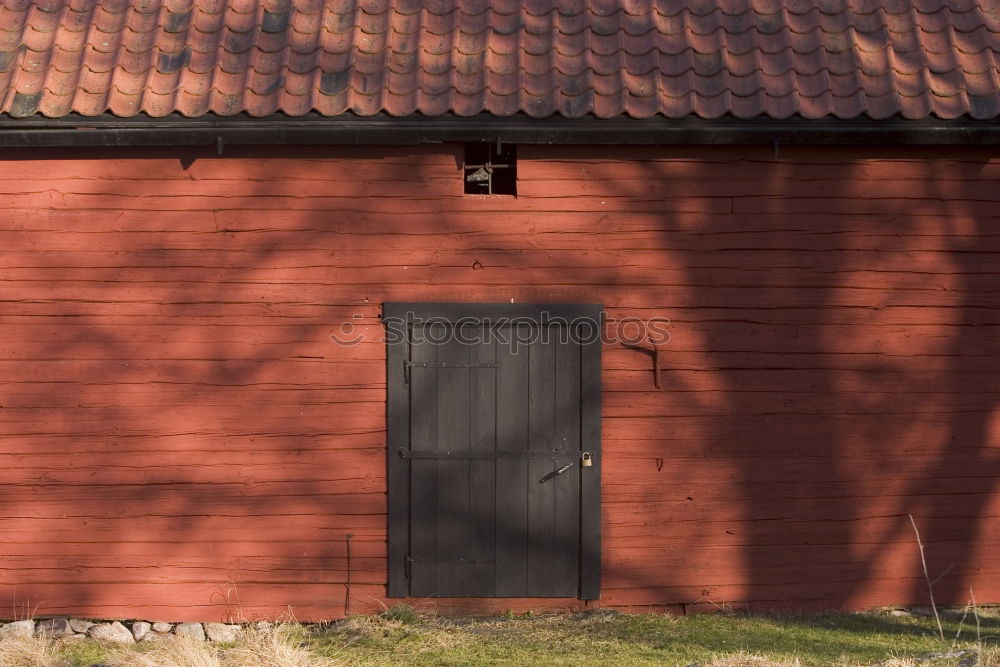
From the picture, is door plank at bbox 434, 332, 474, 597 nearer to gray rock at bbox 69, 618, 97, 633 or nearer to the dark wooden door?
the dark wooden door

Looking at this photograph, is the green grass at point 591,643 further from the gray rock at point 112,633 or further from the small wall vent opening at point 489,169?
the small wall vent opening at point 489,169

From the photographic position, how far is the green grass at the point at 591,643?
622 centimetres

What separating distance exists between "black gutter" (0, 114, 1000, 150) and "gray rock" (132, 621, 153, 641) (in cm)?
291

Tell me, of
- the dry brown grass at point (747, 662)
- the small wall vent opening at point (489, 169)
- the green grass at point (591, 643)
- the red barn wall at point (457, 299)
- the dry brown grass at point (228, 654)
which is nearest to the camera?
the dry brown grass at point (747, 662)

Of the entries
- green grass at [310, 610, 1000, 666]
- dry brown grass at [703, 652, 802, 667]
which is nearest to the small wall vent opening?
green grass at [310, 610, 1000, 666]

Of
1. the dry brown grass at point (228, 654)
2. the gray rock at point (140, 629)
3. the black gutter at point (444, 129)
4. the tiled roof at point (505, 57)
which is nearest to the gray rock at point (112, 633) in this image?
the gray rock at point (140, 629)

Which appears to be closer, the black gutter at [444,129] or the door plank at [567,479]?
the black gutter at [444,129]

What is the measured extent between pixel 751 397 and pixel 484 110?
2418 millimetres

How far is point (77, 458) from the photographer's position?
24.0 feet

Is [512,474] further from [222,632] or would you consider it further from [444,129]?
[444,129]

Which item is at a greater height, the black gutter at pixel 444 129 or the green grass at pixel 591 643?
the black gutter at pixel 444 129

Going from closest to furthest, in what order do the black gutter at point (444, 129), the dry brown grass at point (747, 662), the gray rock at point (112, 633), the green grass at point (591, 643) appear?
the dry brown grass at point (747, 662), the green grass at point (591, 643), the black gutter at point (444, 129), the gray rock at point (112, 633)

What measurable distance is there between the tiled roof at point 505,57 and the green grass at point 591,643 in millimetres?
3036

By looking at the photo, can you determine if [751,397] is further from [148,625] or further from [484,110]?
[148,625]
